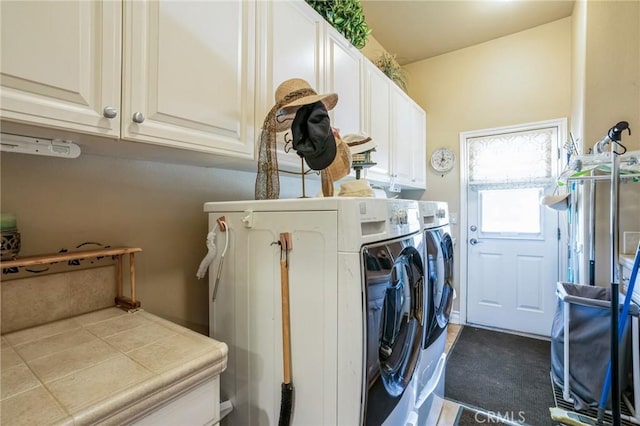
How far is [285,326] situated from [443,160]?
10.2 ft

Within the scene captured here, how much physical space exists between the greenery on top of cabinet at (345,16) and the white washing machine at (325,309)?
4.37 feet

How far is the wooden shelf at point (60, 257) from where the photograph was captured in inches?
32.1

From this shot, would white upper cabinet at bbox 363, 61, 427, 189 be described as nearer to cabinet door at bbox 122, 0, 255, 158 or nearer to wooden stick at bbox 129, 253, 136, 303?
cabinet door at bbox 122, 0, 255, 158

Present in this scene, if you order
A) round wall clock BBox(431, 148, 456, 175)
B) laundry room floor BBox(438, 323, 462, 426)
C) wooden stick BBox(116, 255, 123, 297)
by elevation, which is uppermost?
round wall clock BBox(431, 148, 456, 175)

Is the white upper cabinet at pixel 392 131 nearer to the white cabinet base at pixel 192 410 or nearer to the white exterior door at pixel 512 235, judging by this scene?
the white exterior door at pixel 512 235

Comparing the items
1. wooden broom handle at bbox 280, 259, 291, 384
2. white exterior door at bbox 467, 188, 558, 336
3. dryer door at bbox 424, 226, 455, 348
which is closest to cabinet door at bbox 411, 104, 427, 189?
white exterior door at bbox 467, 188, 558, 336

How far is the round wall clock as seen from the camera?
3.38 m

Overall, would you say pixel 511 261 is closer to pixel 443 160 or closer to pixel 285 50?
pixel 443 160

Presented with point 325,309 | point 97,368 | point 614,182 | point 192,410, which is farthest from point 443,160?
point 97,368

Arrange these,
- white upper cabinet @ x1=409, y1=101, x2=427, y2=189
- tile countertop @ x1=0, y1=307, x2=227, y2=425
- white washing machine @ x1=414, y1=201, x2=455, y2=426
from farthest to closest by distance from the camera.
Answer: white upper cabinet @ x1=409, y1=101, x2=427, y2=189, white washing machine @ x1=414, y1=201, x2=455, y2=426, tile countertop @ x1=0, y1=307, x2=227, y2=425

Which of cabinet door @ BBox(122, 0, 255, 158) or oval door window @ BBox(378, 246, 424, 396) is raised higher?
cabinet door @ BBox(122, 0, 255, 158)

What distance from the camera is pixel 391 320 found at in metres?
0.98

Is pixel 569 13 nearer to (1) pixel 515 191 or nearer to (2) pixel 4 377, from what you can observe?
(1) pixel 515 191

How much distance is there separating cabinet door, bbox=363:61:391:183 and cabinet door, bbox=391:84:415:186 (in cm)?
12
